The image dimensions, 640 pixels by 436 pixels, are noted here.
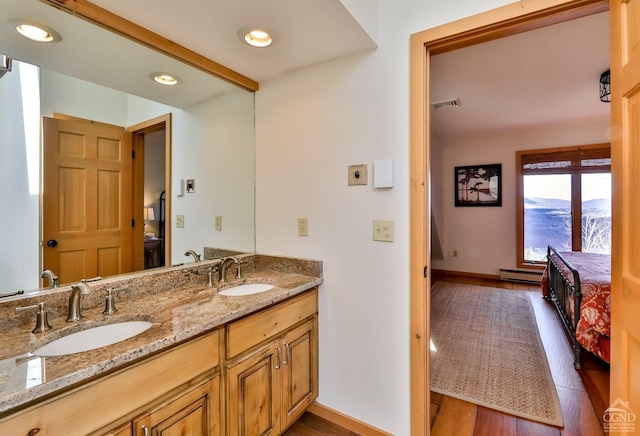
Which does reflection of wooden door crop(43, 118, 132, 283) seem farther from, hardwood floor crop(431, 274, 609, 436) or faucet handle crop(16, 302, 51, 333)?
A: hardwood floor crop(431, 274, 609, 436)

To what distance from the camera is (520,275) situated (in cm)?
486

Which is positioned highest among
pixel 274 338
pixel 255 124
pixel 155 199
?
pixel 255 124

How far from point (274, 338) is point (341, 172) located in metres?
0.99

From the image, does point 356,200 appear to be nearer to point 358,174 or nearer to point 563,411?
point 358,174

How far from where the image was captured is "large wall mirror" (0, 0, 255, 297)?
1.19 m

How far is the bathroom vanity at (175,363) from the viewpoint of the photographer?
80 cm

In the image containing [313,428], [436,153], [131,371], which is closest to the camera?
[131,371]

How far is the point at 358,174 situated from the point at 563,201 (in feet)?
15.6

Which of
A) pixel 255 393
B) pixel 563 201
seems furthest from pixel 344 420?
pixel 563 201

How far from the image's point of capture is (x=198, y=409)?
114 cm

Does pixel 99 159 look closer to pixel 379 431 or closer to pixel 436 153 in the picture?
pixel 379 431

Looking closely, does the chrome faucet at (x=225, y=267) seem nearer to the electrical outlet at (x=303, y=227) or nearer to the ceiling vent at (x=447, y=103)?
the electrical outlet at (x=303, y=227)

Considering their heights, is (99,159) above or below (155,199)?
above

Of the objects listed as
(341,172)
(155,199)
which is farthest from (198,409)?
(341,172)
